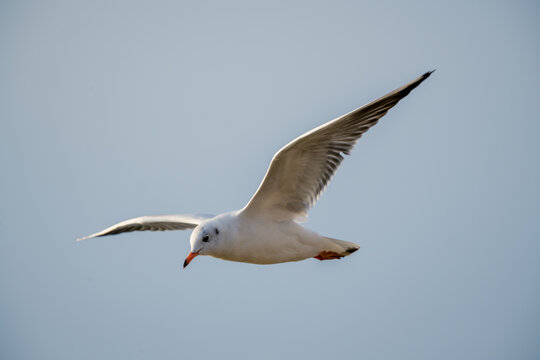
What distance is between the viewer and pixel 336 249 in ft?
20.8

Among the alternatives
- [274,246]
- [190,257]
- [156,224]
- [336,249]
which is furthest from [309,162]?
[156,224]

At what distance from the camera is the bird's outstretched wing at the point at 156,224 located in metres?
7.05

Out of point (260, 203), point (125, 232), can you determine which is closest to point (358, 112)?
point (260, 203)

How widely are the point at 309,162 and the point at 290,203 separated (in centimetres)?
46

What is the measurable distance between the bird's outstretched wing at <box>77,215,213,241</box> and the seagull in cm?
115

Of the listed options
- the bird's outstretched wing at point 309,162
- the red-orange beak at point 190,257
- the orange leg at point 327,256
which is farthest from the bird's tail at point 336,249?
the red-orange beak at point 190,257

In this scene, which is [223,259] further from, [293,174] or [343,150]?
[343,150]

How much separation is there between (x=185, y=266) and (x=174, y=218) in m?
1.73

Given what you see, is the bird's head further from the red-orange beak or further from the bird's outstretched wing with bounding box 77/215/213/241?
the bird's outstretched wing with bounding box 77/215/213/241

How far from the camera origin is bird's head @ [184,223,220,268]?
565 cm

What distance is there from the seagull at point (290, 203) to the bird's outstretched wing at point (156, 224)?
115 centimetres

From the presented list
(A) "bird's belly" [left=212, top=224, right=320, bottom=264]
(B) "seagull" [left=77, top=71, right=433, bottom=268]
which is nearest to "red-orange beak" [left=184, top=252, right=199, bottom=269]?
(B) "seagull" [left=77, top=71, right=433, bottom=268]

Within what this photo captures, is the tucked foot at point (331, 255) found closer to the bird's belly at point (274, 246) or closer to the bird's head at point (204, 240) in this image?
the bird's belly at point (274, 246)

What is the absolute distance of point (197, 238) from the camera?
564 centimetres
